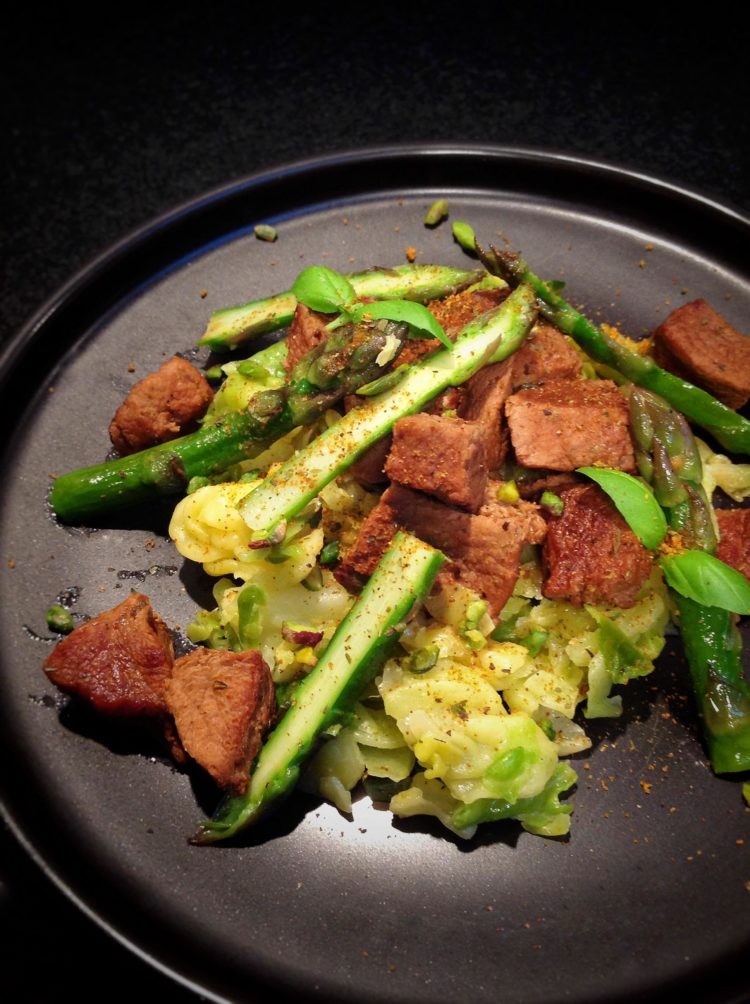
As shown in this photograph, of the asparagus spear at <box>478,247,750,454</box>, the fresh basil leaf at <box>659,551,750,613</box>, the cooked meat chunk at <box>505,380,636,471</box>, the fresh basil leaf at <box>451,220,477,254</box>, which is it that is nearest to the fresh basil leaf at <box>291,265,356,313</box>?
the asparagus spear at <box>478,247,750,454</box>

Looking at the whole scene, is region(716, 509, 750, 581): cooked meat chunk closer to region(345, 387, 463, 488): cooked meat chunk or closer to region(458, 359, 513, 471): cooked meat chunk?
region(458, 359, 513, 471): cooked meat chunk

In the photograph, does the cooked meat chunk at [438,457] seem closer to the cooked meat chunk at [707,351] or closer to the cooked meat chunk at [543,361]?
the cooked meat chunk at [543,361]

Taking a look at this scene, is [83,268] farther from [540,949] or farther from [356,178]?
[540,949]

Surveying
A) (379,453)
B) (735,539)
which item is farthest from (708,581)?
(379,453)

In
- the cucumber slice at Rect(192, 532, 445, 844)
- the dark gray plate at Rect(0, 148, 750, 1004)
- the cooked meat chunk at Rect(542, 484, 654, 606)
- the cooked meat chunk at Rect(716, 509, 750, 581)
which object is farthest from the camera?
the cooked meat chunk at Rect(716, 509, 750, 581)

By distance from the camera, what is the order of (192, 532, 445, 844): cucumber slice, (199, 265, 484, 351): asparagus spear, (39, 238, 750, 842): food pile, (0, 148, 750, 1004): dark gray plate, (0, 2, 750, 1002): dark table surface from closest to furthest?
(0, 148, 750, 1004): dark gray plate
(192, 532, 445, 844): cucumber slice
(39, 238, 750, 842): food pile
(199, 265, 484, 351): asparagus spear
(0, 2, 750, 1002): dark table surface

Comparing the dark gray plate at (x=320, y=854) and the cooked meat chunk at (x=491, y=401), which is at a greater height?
the cooked meat chunk at (x=491, y=401)

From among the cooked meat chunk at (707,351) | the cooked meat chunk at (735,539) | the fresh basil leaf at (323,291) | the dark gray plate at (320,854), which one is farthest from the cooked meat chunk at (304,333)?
the cooked meat chunk at (735,539)
